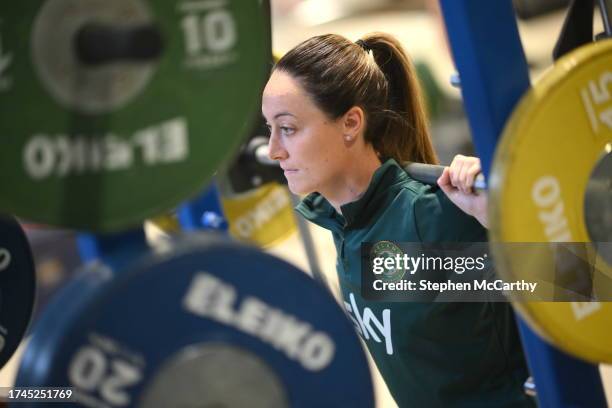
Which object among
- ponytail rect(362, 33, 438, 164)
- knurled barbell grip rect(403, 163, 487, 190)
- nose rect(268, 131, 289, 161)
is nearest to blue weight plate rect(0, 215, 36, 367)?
nose rect(268, 131, 289, 161)

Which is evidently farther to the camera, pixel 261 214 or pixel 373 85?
pixel 261 214

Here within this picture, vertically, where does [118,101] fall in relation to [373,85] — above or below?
above

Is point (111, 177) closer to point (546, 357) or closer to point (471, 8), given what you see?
point (471, 8)

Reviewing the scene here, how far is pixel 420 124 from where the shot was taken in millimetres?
1992

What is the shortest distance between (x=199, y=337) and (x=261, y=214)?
2239 mm

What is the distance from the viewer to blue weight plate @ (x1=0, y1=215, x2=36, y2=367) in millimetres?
1354

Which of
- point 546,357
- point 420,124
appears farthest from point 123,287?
point 420,124

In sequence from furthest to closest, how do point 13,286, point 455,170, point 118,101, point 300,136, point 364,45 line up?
1. point 364,45
2. point 300,136
3. point 455,170
4. point 13,286
5. point 118,101

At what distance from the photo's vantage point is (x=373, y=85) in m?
1.95

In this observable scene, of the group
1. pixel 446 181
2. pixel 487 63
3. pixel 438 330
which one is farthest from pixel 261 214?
pixel 487 63

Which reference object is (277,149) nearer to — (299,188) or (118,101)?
(299,188)

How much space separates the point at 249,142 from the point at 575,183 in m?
1.75

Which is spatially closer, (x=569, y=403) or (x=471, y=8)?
(x=471, y=8)

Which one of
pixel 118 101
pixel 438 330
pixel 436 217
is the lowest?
pixel 438 330
